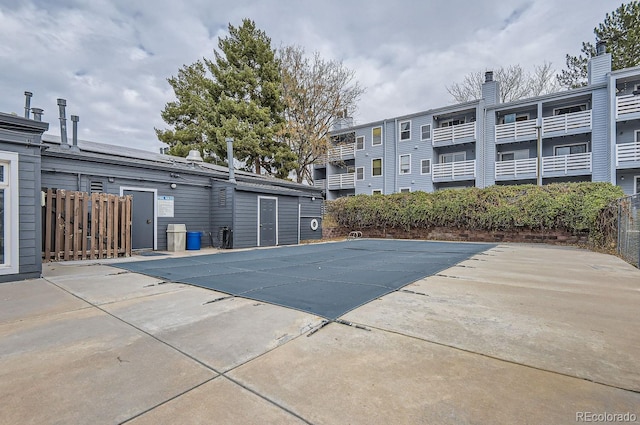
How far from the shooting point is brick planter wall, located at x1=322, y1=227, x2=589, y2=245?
10373 millimetres

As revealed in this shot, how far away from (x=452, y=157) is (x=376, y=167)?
15.3ft

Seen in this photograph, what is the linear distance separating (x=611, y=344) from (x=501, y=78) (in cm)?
2319

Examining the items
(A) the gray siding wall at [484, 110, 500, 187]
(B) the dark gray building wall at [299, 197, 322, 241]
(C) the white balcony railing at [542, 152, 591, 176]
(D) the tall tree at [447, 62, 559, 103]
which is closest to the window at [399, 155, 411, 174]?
(A) the gray siding wall at [484, 110, 500, 187]

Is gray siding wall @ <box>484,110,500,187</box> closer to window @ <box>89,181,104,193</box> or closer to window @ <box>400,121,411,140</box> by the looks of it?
window @ <box>400,121,411,140</box>

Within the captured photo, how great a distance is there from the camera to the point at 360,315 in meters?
2.69

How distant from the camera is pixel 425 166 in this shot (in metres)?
17.7

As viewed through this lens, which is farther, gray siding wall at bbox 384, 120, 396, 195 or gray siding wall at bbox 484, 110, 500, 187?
gray siding wall at bbox 384, 120, 396, 195

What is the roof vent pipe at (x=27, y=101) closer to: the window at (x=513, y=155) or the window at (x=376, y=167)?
the window at (x=376, y=167)

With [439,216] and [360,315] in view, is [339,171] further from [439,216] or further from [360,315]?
[360,315]

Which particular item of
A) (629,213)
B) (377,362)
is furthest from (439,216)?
(377,362)

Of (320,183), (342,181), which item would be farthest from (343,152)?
(320,183)

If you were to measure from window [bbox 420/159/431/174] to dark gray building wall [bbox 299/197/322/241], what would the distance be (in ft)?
24.5

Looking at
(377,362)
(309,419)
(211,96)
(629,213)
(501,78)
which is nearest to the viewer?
(309,419)

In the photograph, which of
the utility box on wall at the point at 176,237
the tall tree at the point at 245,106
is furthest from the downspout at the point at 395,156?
the utility box on wall at the point at 176,237
